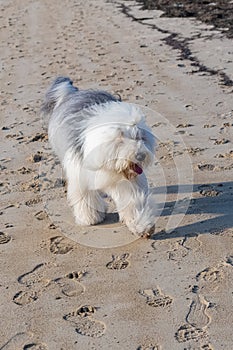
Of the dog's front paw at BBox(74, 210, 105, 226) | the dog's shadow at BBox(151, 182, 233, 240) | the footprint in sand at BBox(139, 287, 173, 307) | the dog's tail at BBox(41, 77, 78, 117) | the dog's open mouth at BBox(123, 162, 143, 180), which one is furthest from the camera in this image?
the dog's tail at BBox(41, 77, 78, 117)

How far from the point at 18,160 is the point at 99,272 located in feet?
7.84

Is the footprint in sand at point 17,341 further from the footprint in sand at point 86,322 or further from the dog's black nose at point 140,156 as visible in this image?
the dog's black nose at point 140,156

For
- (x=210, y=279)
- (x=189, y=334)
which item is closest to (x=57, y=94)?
(x=210, y=279)

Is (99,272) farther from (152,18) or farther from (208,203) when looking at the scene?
(152,18)

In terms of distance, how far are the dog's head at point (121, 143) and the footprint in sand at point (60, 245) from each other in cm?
67

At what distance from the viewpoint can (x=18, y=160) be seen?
6.25m

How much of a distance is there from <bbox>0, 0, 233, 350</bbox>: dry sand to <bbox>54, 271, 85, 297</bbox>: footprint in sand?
0.4 inches

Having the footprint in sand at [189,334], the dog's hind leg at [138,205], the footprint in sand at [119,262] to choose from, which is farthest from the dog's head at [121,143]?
the footprint in sand at [189,334]

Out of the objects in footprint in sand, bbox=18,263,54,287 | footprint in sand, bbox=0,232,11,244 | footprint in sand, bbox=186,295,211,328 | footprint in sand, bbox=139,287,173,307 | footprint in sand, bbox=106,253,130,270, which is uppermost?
footprint in sand, bbox=186,295,211,328

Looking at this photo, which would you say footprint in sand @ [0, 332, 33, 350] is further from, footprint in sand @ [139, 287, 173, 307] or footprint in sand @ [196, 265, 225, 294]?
footprint in sand @ [196, 265, 225, 294]

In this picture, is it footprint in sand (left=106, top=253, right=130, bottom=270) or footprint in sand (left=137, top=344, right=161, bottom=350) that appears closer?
footprint in sand (left=137, top=344, right=161, bottom=350)

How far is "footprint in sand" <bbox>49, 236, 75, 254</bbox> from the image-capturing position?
4512 mm

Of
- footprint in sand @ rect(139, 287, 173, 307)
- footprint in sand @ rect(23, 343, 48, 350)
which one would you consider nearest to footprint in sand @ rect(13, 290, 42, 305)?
footprint in sand @ rect(23, 343, 48, 350)

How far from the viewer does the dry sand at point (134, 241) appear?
3537 millimetres
